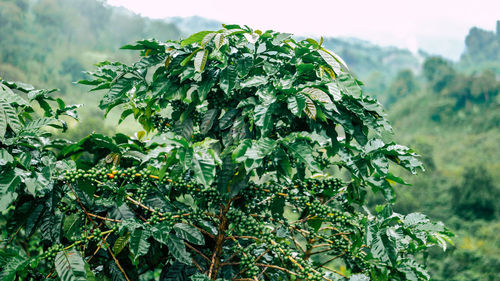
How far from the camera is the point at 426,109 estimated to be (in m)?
25.6

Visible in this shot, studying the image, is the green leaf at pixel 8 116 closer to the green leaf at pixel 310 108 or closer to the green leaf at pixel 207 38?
the green leaf at pixel 207 38

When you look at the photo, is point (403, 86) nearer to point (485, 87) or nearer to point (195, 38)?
point (485, 87)

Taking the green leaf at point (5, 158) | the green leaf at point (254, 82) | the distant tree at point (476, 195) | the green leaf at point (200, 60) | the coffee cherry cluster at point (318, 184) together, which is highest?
the green leaf at point (200, 60)

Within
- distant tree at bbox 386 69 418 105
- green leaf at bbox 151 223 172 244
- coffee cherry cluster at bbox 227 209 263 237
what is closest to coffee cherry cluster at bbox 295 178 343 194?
coffee cherry cluster at bbox 227 209 263 237

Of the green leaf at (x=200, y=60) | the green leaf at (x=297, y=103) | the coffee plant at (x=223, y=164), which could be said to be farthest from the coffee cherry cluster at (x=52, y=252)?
the green leaf at (x=297, y=103)

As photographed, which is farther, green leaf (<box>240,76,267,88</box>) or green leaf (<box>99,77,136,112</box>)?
green leaf (<box>99,77,136,112</box>)

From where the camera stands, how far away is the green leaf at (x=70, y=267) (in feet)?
3.07

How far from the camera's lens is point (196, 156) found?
29.9 inches

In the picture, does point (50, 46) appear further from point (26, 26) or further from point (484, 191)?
point (484, 191)

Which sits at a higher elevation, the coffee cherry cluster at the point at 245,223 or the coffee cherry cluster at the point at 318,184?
the coffee cherry cluster at the point at 318,184

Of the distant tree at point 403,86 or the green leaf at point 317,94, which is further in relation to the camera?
the distant tree at point 403,86

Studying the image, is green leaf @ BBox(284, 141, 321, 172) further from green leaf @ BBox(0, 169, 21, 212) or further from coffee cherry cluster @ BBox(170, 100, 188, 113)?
green leaf @ BBox(0, 169, 21, 212)

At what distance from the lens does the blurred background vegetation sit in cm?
1060

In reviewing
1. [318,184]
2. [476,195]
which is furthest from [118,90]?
[476,195]
